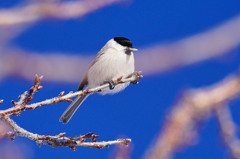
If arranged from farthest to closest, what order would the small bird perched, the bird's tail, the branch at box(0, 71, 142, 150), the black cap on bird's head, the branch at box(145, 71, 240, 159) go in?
the black cap on bird's head, the small bird perched, the bird's tail, the branch at box(0, 71, 142, 150), the branch at box(145, 71, 240, 159)

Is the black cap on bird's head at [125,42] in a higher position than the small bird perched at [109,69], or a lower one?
higher

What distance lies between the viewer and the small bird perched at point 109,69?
3430 mm

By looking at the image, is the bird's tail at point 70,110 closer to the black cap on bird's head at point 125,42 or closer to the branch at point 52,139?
the black cap on bird's head at point 125,42

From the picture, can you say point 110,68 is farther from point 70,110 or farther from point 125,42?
point 70,110

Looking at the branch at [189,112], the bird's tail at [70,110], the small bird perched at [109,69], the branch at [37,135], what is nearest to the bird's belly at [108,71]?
the small bird perched at [109,69]

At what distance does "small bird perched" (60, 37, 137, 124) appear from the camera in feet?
11.3

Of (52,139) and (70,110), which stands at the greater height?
(70,110)

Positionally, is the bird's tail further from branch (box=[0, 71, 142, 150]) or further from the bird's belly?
branch (box=[0, 71, 142, 150])

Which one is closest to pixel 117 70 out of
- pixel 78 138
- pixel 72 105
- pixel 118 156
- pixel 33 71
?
pixel 72 105

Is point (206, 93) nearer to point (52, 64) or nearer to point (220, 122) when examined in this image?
point (220, 122)

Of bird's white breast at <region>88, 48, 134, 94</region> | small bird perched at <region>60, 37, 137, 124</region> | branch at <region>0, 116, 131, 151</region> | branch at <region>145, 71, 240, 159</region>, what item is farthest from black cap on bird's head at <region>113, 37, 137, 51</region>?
branch at <region>145, 71, 240, 159</region>

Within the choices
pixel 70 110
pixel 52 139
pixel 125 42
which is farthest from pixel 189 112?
pixel 125 42

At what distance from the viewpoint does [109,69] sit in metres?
3.47

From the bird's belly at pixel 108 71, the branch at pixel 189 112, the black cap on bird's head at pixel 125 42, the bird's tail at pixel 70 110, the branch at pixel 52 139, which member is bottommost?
the branch at pixel 189 112
